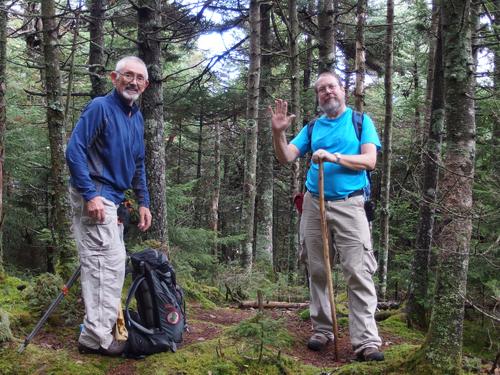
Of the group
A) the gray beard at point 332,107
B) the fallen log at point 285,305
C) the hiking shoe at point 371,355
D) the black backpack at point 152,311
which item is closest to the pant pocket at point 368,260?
the hiking shoe at point 371,355

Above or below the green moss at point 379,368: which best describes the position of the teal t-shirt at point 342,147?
above

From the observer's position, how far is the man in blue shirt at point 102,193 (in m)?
3.81

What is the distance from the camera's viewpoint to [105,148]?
4.02 metres

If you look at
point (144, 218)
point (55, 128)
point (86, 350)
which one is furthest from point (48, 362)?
point (55, 128)

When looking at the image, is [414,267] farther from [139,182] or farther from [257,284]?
[257,284]

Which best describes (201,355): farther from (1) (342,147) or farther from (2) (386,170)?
(2) (386,170)

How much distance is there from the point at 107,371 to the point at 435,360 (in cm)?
260

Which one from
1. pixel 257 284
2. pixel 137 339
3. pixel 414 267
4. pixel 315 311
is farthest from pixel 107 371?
pixel 257 284

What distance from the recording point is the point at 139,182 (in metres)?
4.67

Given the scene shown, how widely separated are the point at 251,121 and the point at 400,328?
639cm

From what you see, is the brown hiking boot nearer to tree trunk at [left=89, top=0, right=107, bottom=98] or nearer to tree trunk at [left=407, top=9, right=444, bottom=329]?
tree trunk at [left=407, top=9, right=444, bottom=329]

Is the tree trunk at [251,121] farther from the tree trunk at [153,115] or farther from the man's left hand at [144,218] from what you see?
the man's left hand at [144,218]

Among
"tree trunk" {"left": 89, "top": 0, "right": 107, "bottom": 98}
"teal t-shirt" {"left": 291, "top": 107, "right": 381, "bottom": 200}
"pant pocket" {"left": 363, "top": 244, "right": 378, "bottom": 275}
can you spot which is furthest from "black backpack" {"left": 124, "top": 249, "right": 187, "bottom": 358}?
"tree trunk" {"left": 89, "top": 0, "right": 107, "bottom": 98}

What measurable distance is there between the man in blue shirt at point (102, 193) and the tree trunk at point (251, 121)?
6928mm
